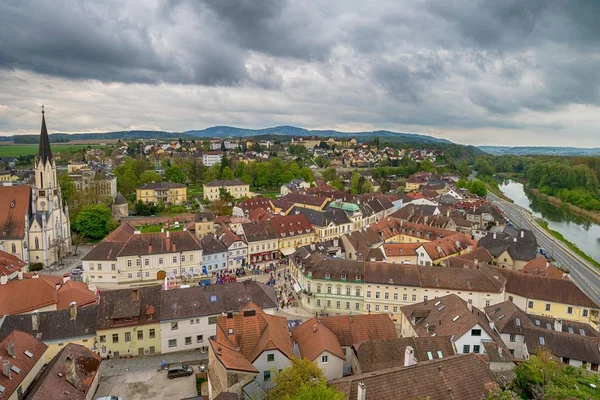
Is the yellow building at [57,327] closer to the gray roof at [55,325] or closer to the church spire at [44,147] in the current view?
the gray roof at [55,325]

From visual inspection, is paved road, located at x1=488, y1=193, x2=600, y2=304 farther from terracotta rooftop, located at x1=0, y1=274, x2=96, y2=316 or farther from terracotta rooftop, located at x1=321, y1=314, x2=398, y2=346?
terracotta rooftop, located at x1=0, y1=274, x2=96, y2=316

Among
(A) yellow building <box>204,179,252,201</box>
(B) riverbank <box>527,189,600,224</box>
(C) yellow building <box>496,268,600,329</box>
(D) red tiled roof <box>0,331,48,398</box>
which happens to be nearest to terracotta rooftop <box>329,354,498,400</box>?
(D) red tiled roof <box>0,331,48,398</box>

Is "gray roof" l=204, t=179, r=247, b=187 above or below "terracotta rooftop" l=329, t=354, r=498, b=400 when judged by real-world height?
above

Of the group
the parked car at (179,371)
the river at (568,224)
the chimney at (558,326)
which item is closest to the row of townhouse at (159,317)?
the parked car at (179,371)

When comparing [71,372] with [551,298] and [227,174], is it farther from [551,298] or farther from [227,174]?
[227,174]

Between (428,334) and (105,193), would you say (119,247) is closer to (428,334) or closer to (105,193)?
(428,334)
